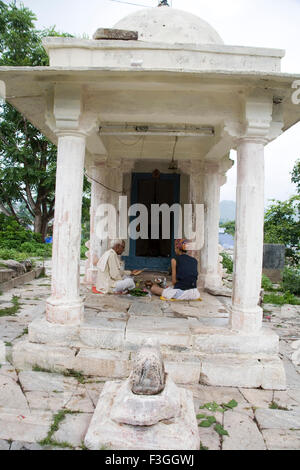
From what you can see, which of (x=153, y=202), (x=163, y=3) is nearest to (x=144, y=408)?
(x=163, y=3)

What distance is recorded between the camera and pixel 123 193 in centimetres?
852

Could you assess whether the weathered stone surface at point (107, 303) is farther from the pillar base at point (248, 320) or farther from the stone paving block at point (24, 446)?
the stone paving block at point (24, 446)

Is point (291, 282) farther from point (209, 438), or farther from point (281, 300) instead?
point (209, 438)

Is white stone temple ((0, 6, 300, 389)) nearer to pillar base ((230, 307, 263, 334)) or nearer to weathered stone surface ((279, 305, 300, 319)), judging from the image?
pillar base ((230, 307, 263, 334))

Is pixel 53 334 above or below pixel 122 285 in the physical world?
below

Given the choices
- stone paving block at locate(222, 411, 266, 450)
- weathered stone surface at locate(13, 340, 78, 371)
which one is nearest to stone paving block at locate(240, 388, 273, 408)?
stone paving block at locate(222, 411, 266, 450)

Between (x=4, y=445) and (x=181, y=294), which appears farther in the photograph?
(x=181, y=294)

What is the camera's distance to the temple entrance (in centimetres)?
857

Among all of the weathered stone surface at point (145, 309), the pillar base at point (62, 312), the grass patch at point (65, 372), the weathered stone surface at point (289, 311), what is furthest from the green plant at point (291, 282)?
the grass patch at point (65, 372)

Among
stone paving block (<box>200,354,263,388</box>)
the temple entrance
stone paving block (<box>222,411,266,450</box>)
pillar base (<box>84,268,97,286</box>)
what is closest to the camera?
stone paving block (<box>222,411,266,450</box>)

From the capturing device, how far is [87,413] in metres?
3.40

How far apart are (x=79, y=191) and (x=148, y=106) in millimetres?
1538

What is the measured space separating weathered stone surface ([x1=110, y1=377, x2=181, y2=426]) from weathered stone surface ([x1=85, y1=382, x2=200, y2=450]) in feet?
0.17

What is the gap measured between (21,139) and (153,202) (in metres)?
12.1
